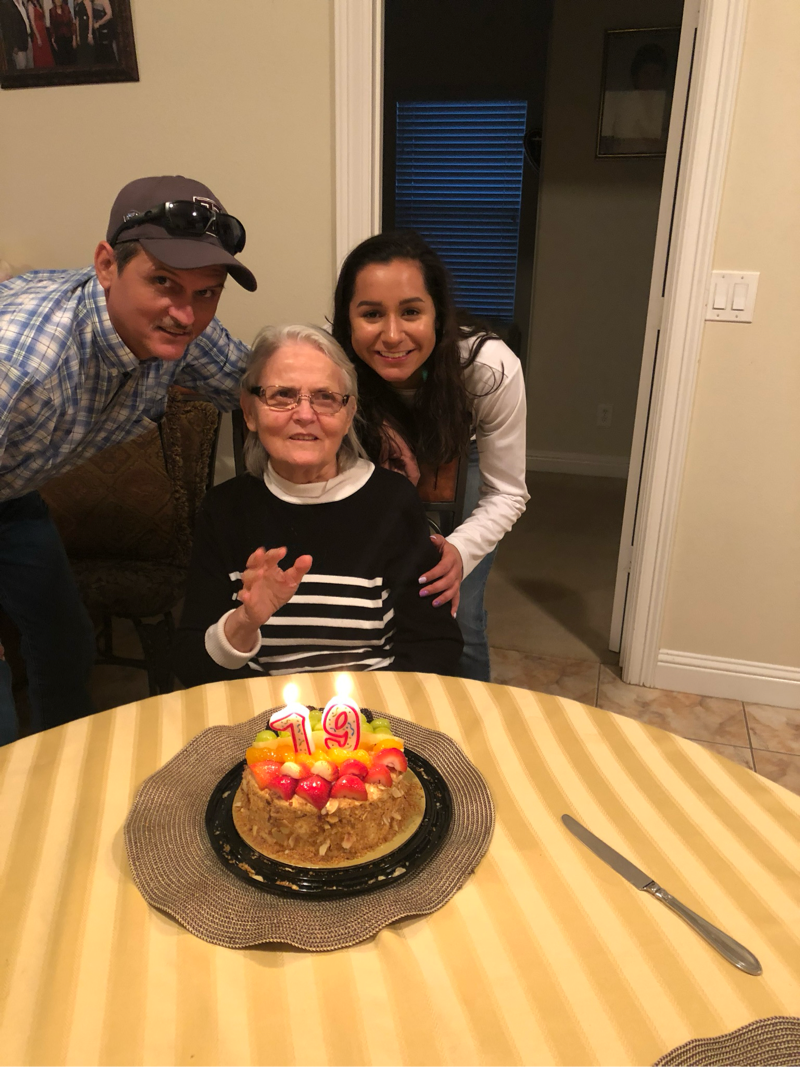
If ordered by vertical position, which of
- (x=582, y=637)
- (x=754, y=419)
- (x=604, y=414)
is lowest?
(x=582, y=637)

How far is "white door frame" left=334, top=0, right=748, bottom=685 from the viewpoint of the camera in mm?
1893

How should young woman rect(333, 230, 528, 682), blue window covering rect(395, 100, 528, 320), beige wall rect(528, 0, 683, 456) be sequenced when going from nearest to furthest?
young woman rect(333, 230, 528, 682), beige wall rect(528, 0, 683, 456), blue window covering rect(395, 100, 528, 320)

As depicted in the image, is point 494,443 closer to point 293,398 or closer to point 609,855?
point 293,398

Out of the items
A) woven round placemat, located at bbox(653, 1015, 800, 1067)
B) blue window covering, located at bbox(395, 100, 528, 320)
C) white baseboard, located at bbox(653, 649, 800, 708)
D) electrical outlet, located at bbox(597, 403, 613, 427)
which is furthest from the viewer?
electrical outlet, located at bbox(597, 403, 613, 427)

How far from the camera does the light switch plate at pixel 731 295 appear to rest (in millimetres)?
2035

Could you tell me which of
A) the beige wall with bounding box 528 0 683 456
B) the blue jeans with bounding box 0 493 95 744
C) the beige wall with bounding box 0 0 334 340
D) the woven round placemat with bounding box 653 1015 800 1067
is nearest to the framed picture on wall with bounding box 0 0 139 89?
the beige wall with bounding box 0 0 334 340

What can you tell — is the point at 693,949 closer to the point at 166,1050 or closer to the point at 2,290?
the point at 166,1050

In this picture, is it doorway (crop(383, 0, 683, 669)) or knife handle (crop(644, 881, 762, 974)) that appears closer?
knife handle (crop(644, 881, 762, 974))

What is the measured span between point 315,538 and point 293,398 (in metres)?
0.25

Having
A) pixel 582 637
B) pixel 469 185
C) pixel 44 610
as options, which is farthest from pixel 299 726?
pixel 469 185

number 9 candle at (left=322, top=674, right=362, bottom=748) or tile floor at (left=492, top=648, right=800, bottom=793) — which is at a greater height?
number 9 candle at (left=322, top=674, right=362, bottom=748)

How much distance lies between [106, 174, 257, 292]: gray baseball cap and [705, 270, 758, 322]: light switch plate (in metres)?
1.36

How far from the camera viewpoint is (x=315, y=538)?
136cm

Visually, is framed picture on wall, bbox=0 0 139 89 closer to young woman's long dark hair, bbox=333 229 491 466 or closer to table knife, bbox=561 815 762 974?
young woman's long dark hair, bbox=333 229 491 466
